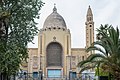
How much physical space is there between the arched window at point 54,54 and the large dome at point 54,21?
3.93 m

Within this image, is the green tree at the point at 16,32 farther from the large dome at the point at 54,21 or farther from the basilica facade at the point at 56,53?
the large dome at the point at 54,21

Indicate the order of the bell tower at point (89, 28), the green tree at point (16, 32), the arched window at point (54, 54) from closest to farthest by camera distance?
1. the green tree at point (16, 32)
2. the arched window at point (54, 54)
3. the bell tower at point (89, 28)

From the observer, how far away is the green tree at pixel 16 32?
63.0ft

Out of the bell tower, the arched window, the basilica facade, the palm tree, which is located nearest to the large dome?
the basilica facade

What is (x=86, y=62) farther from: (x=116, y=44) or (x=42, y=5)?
(x=42, y=5)

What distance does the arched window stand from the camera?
64.2 m

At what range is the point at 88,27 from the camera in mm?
65375

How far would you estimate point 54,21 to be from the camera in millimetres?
66062

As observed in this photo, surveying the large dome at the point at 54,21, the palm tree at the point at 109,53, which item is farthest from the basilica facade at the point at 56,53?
the palm tree at the point at 109,53

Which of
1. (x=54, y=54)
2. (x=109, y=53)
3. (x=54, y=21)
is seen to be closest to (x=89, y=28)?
(x=54, y=21)

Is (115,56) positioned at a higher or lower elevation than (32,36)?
lower

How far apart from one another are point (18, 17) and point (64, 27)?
146 feet

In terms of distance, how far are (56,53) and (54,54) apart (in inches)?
19.1

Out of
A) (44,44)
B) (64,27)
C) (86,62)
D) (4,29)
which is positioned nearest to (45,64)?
(44,44)
